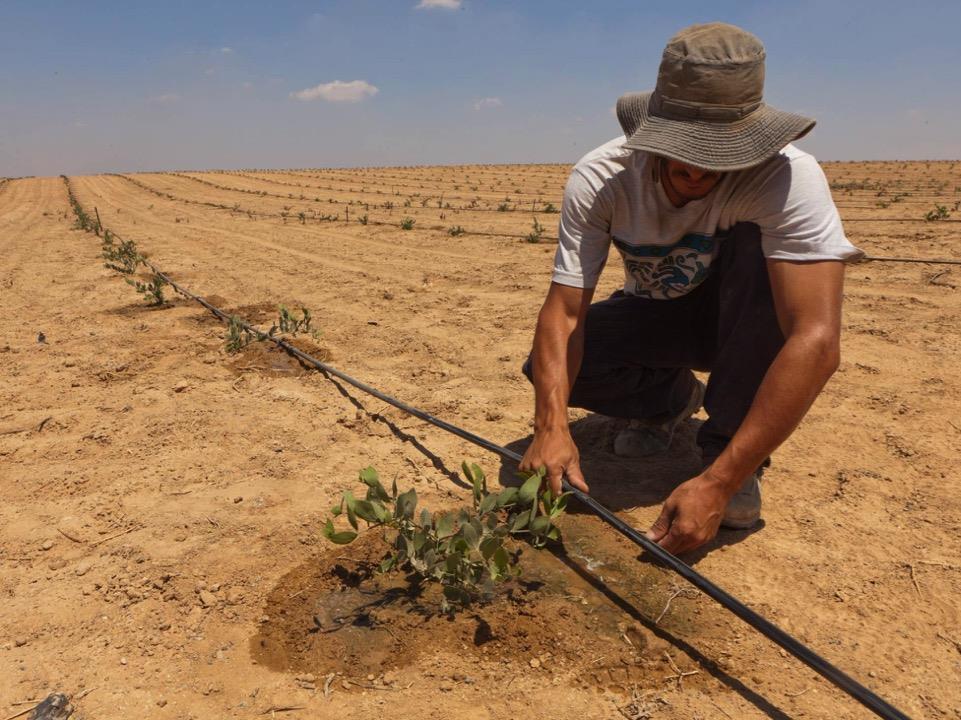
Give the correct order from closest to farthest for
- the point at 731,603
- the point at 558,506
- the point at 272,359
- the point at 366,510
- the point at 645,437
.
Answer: the point at 731,603
the point at 366,510
the point at 558,506
the point at 645,437
the point at 272,359

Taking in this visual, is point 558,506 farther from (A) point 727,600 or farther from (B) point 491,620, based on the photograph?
(A) point 727,600

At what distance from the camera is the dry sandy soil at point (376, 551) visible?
1417 millimetres

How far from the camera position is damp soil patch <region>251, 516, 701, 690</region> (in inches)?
57.9

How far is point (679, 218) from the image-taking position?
183 centimetres

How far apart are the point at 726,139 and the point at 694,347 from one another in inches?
33.4

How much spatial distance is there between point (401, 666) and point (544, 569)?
463 mm

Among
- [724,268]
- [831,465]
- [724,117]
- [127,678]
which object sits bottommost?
[127,678]

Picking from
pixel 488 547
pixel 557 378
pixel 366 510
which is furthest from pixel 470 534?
pixel 557 378

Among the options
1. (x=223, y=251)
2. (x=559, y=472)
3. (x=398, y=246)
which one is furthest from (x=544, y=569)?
(x=223, y=251)

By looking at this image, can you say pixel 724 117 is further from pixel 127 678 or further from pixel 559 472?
pixel 127 678

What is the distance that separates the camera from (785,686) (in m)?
1.39

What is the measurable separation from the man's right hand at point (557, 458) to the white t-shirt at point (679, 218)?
428 millimetres

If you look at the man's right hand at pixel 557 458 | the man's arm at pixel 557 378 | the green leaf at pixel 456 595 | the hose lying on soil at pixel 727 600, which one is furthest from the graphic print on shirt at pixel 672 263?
the green leaf at pixel 456 595

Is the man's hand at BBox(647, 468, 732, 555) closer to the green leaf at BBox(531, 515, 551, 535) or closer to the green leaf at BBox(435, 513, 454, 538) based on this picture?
the green leaf at BBox(531, 515, 551, 535)
